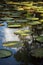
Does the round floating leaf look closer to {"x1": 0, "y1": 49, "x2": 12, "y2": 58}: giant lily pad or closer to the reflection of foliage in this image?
the reflection of foliage

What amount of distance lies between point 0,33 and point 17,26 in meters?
0.44

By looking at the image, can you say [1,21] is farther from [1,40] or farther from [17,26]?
[1,40]

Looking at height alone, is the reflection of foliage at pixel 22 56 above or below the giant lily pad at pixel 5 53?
below

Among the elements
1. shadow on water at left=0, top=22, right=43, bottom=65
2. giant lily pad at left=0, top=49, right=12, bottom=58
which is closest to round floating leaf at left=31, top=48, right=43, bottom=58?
shadow on water at left=0, top=22, right=43, bottom=65

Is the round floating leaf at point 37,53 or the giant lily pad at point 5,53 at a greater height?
the giant lily pad at point 5,53

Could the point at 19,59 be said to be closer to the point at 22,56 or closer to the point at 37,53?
the point at 22,56

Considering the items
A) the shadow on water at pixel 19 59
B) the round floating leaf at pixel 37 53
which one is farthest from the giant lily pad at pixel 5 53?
the round floating leaf at pixel 37 53

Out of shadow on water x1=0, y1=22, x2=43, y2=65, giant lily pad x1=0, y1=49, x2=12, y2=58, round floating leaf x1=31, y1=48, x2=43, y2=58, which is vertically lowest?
shadow on water x1=0, y1=22, x2=43, y2=65

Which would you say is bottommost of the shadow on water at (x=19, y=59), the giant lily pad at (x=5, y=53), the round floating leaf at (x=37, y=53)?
the shadow on water at (x=19, y=59)

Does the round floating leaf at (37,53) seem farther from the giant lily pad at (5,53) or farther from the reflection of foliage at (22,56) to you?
the giant lily pad at (5,53)

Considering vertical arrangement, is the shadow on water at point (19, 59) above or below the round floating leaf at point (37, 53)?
below

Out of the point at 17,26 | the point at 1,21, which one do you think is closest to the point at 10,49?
the point at 17,26

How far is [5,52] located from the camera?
7.20ft

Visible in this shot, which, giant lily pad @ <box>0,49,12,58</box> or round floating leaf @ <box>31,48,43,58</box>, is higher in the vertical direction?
giant lily pad @ <box>0,49,12,58</box>
